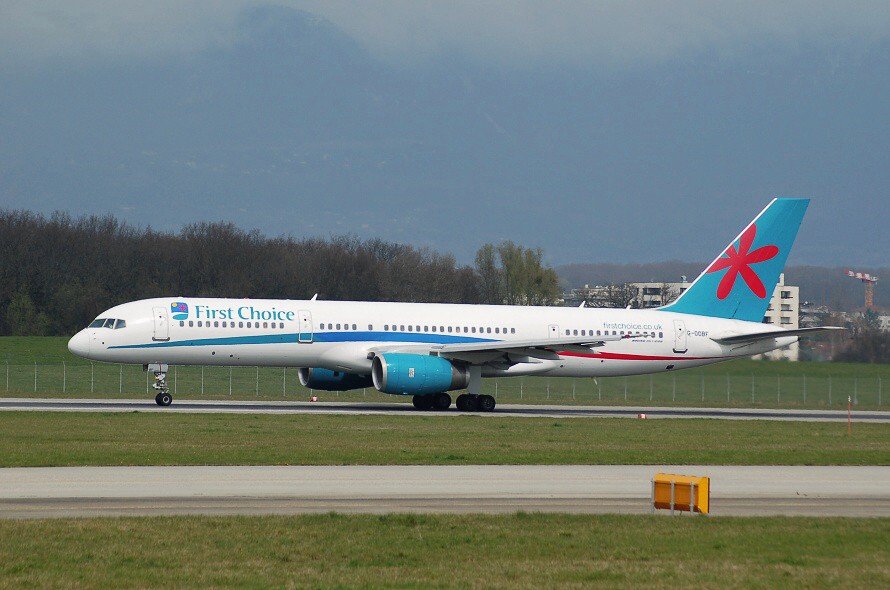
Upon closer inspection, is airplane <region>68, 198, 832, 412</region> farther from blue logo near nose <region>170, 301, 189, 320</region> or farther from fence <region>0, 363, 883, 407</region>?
fence <region>0, 363, 883, 407</region>

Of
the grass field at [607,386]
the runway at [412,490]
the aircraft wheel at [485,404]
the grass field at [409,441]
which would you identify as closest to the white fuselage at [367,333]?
the aircraft wheel at [485,404]

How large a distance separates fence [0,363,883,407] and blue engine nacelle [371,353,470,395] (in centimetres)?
1059

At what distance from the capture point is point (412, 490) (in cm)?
1931

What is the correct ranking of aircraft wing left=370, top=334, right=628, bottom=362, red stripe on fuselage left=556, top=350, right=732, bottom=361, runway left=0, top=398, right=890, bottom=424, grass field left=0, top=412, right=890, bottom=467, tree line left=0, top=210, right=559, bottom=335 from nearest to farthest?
grass field left=0, top=412, right=890, bottom=467 → runway left=0, top=398, right=890, bottom=424 → aircraft wing left=370, top=334, right=628, bottom=362 → red stripe on fuselage left=556, top=350, right=732, bottom=361 → tree line left=0, top=210, right=559, bottom=335

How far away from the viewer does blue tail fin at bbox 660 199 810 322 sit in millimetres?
48750

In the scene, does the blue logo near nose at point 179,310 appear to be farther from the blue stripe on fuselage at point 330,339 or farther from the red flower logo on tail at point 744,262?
the red flower logo on tail at point 744,262

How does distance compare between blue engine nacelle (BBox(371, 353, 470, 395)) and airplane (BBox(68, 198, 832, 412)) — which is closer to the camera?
blue engine nacelle (BBox(371, 353, 470, 395))

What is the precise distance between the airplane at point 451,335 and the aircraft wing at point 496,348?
0.16 feet

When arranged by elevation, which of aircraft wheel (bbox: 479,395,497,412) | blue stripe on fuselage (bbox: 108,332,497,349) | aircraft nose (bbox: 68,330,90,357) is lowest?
aircraft wheel (bbox: 479,395,497,412)

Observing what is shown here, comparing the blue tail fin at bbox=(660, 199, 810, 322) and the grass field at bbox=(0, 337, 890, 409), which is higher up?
the blue tail fin at bbox=(660, 199, 810, 322)

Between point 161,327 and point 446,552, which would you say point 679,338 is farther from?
point 446,552

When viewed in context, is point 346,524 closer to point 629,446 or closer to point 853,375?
point 629,446

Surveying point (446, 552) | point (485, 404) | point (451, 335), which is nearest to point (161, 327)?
point (451, 335)

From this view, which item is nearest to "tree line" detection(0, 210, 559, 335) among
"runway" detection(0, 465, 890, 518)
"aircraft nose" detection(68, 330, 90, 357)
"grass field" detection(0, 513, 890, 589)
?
"aircraft nose" detection(68, 330, 90, 357)
